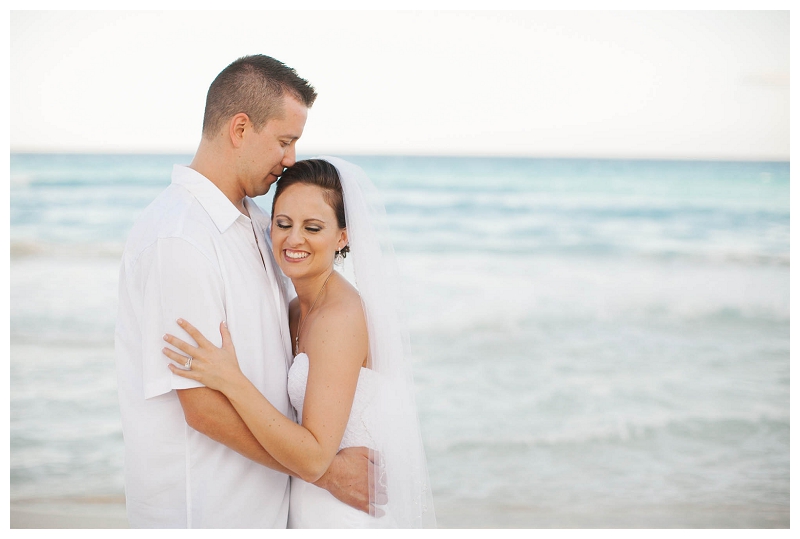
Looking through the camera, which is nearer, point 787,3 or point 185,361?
point 185,361

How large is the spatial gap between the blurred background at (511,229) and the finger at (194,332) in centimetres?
330

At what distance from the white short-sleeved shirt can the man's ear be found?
0.63 feet

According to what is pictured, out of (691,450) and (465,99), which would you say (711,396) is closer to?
(691,450)

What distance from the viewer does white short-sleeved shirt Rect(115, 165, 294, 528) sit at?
228cm

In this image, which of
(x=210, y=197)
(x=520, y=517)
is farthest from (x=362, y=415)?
(x=520, y=517)

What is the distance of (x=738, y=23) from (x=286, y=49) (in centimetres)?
1287

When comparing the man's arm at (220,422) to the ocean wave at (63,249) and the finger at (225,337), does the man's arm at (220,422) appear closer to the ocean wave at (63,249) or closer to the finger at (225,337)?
the finger at (225,337)

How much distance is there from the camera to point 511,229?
62.2 ft

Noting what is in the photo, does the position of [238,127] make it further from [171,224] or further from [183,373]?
[183,373]

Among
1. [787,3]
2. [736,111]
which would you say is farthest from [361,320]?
[736,111]

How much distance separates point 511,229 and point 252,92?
55.0ft

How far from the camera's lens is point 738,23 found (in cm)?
1945

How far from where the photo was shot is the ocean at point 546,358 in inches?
218

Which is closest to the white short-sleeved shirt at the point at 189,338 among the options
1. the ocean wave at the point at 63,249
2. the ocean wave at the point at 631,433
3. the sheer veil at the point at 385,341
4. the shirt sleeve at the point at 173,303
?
the shirt sleeve at the point at 173,303
